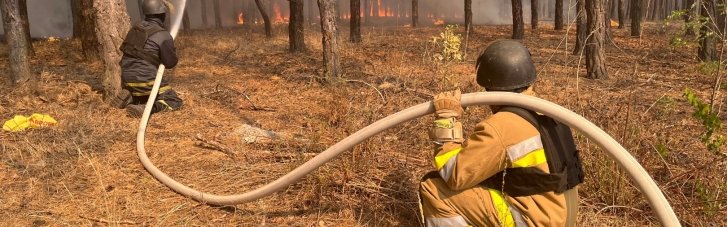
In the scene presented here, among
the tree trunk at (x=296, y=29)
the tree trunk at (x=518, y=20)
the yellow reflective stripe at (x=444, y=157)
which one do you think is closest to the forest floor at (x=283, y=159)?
the yellow reflective stripe at (x=444, y=157)

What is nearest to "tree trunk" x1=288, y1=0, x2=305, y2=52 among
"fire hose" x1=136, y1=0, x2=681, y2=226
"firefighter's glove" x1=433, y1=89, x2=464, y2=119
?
"fire hose" x1=136, y1=0, x2=681, y2=226

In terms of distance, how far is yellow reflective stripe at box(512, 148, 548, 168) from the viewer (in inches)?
89.1

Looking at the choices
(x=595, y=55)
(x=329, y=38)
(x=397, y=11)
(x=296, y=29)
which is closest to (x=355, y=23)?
(x=296, y=29)

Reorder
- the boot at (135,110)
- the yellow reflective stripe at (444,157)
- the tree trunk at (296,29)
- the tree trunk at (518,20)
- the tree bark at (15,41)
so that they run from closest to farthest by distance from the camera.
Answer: the yellow reflective stripe at (444,157), the boot at (135,110), the tree bark at (15,41), the tree trunk at (296,29), the tree trunk at (518,20)

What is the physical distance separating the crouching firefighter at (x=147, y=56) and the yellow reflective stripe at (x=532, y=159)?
192 inches

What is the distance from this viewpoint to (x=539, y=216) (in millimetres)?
2363

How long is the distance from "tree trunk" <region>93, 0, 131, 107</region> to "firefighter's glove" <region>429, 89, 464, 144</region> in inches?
214

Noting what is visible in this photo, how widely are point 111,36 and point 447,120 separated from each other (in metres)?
5.51

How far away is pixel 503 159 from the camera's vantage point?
7.46 ft

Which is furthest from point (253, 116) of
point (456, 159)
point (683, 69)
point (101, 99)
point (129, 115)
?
point (683, 69)

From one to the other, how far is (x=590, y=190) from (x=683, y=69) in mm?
7461

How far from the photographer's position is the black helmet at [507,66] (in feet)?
7.98

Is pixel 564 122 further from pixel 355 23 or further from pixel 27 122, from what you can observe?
pixel 355 23

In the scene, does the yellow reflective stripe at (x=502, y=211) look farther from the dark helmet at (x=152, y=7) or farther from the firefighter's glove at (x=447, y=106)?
the dark helmet at (x=152, y=7)
